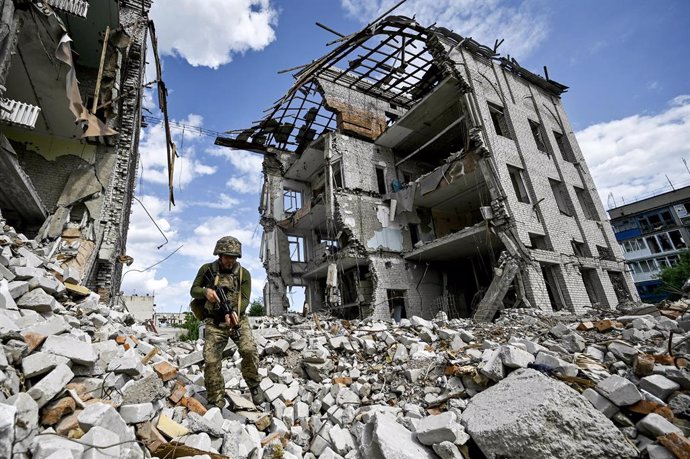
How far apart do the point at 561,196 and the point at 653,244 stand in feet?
71.8

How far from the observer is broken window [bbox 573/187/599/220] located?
46.0ft

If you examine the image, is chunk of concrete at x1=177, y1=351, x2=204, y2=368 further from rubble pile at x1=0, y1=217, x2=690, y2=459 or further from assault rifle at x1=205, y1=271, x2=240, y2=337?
assault rifle at x1=205, y1=271, x2=240, y2=337

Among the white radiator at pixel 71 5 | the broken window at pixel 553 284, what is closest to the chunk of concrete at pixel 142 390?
the white radiator at pixel 71 5

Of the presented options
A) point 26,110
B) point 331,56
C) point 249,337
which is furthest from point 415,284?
point 26,110

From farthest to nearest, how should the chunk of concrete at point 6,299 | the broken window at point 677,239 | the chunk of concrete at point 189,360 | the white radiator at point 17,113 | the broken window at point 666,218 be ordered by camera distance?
1. the broken window at point 666,218
2. the broken window at point 677,239
3. the white radiator at point 17,113
4. the chunk of concrete at point 189,360
5. the chunk of concrete at point 6,299

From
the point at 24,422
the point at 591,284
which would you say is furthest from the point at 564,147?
the point at 24,422

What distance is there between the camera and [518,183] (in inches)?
485

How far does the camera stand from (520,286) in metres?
9.89

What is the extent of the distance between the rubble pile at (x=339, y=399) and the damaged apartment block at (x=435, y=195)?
6816 mm

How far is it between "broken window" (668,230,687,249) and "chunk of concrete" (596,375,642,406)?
1320 inches

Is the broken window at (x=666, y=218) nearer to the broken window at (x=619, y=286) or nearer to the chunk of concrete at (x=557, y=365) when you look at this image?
the broken window at (x=619, y=286)

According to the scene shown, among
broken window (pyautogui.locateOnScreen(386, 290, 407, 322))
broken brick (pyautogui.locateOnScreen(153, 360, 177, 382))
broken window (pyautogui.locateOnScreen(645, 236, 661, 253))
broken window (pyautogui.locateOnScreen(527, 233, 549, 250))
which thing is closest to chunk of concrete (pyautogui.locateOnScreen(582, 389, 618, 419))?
broken brick (pyautogui.locateOnScreen(153, 360, 177, 382))

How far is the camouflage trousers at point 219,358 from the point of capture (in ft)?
10.6

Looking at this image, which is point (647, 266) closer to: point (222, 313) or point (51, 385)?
point (222, 313)
